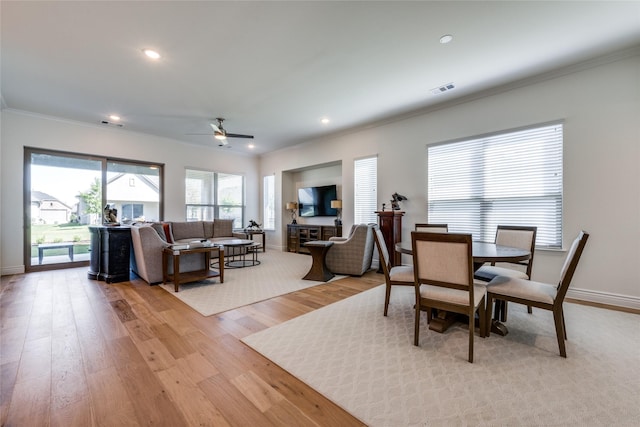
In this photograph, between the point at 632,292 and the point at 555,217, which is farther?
the point at 555,217

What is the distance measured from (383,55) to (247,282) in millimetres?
3738

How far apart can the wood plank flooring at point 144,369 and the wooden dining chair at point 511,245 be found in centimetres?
186

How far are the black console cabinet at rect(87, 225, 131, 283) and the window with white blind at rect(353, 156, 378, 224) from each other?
446 cm

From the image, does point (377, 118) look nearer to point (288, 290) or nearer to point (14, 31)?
point (288, 290)

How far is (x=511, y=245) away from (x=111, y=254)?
19.6ft

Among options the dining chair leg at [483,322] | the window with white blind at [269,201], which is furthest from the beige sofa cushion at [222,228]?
the dining chair leg at [483,322]

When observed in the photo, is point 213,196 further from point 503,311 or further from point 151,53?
point 503,311

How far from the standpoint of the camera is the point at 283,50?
294 centimetres

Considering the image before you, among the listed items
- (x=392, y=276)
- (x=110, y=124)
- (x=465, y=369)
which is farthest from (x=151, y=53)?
(x=465, y=369)

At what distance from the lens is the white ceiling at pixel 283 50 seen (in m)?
2.37

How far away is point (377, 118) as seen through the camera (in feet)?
16.8

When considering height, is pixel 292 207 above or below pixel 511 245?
above

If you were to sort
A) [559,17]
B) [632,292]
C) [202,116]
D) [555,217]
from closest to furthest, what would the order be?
[559,17]
[632,292]
[555,217]
[202,116]

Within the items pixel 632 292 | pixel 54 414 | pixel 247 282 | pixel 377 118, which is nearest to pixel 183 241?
pixel 247 282
